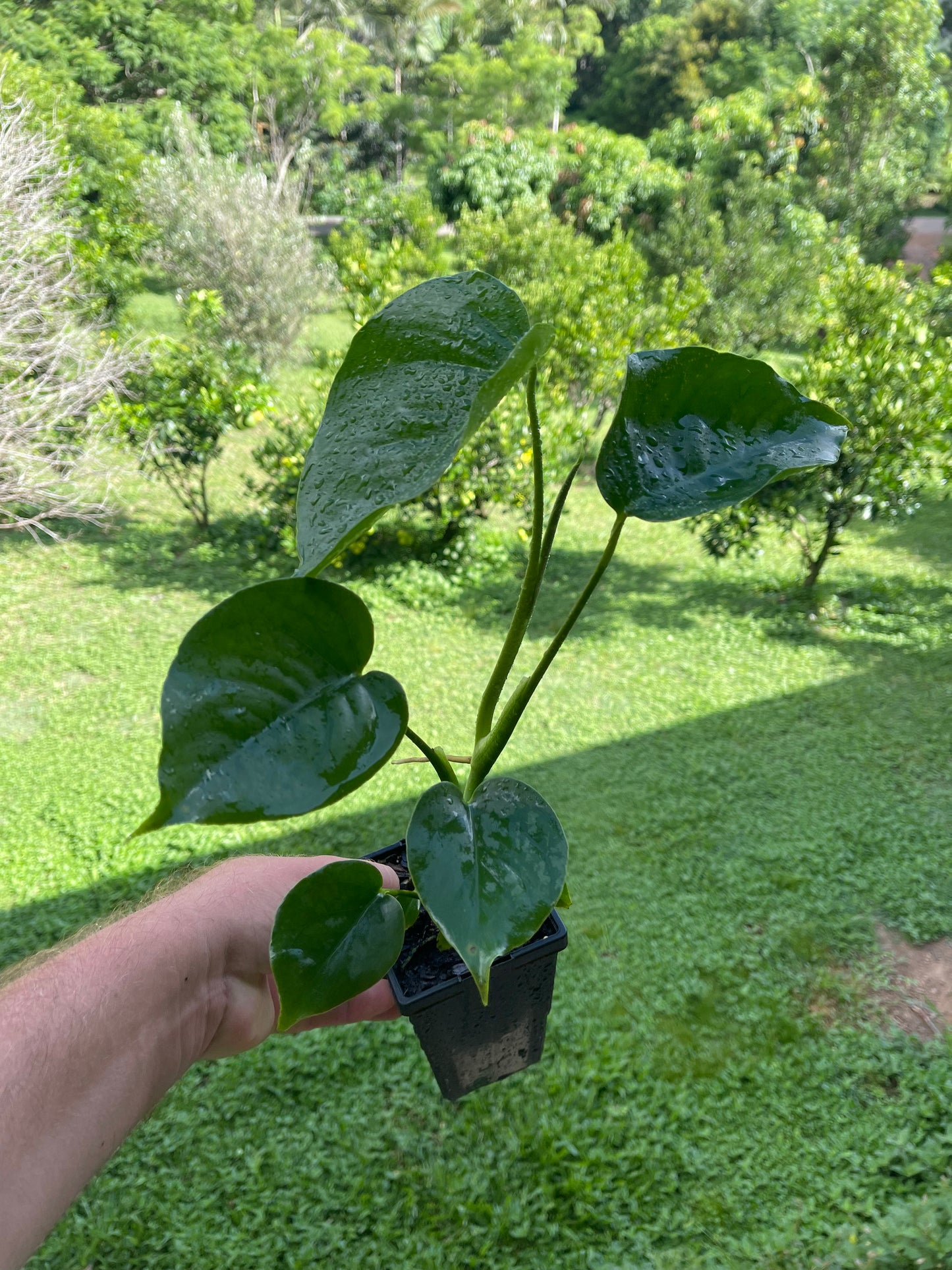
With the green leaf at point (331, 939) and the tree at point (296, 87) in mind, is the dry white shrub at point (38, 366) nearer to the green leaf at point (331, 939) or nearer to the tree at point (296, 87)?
the green leaf at point (331, 939)

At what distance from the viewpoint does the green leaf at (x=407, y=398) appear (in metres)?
0.52

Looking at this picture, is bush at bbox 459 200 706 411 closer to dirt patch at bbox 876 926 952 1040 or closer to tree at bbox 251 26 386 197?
dirt patch at bbox 876 926 952 1040

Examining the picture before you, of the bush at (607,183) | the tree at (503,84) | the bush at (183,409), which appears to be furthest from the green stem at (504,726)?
the tree at (503,84)

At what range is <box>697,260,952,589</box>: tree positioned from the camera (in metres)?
4.12

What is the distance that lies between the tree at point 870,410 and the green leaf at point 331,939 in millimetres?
3683

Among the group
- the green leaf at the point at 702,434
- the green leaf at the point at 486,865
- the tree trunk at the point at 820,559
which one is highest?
the green leaf at the point at 702,434

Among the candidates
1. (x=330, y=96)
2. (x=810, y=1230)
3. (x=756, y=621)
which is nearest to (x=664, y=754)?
(x=756, y=621)

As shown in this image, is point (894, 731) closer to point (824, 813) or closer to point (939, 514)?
point (824, 813)

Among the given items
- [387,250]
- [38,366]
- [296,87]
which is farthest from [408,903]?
[296,87]

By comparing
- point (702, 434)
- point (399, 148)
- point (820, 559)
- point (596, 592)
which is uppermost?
point (399, 148)

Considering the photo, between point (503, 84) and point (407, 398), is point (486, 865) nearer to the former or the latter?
point (407, 398)

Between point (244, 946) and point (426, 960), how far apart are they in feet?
0.80

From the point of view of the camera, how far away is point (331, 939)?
27.1 inches

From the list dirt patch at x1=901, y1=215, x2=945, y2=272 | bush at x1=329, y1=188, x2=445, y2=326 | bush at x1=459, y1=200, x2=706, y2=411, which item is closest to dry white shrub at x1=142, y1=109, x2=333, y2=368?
bush at x1=329, y1=188, x2=445, y2=326
